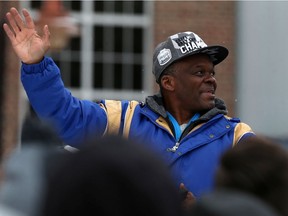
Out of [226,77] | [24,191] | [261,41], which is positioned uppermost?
[24,191]

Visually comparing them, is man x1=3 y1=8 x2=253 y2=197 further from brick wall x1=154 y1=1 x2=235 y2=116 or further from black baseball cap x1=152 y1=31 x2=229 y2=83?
brick wall x1=154 y1=1 x2=235 y2=116

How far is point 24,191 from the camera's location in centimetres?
209

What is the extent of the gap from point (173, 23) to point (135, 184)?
9546 millimetres

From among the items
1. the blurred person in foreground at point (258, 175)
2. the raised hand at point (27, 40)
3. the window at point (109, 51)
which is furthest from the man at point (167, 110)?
the window at point (109, 51)

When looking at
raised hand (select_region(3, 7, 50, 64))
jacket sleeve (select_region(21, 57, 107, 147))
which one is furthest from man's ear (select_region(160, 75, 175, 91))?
raised hand (select_region(3, 7, 50, 64))

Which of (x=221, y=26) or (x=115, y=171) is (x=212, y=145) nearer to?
(x=115, y=171)

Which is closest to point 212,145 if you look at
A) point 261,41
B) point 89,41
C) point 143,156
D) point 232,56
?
point 143,156

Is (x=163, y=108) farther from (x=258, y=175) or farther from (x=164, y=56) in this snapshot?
(x=258, y=175)

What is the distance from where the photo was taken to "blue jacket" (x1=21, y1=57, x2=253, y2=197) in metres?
4.24

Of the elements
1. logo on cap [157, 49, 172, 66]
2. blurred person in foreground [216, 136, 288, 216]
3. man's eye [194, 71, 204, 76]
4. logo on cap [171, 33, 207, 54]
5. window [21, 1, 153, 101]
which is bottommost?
window [21, 1, 153, 101]

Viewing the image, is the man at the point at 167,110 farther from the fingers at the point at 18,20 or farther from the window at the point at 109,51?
the window at the point at 109,51

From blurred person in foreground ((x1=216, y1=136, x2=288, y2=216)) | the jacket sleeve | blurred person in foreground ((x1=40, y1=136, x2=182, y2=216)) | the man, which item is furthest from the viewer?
the jacket sleeve

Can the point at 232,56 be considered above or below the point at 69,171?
below

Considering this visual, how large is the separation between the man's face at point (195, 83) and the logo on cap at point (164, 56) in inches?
1.8
